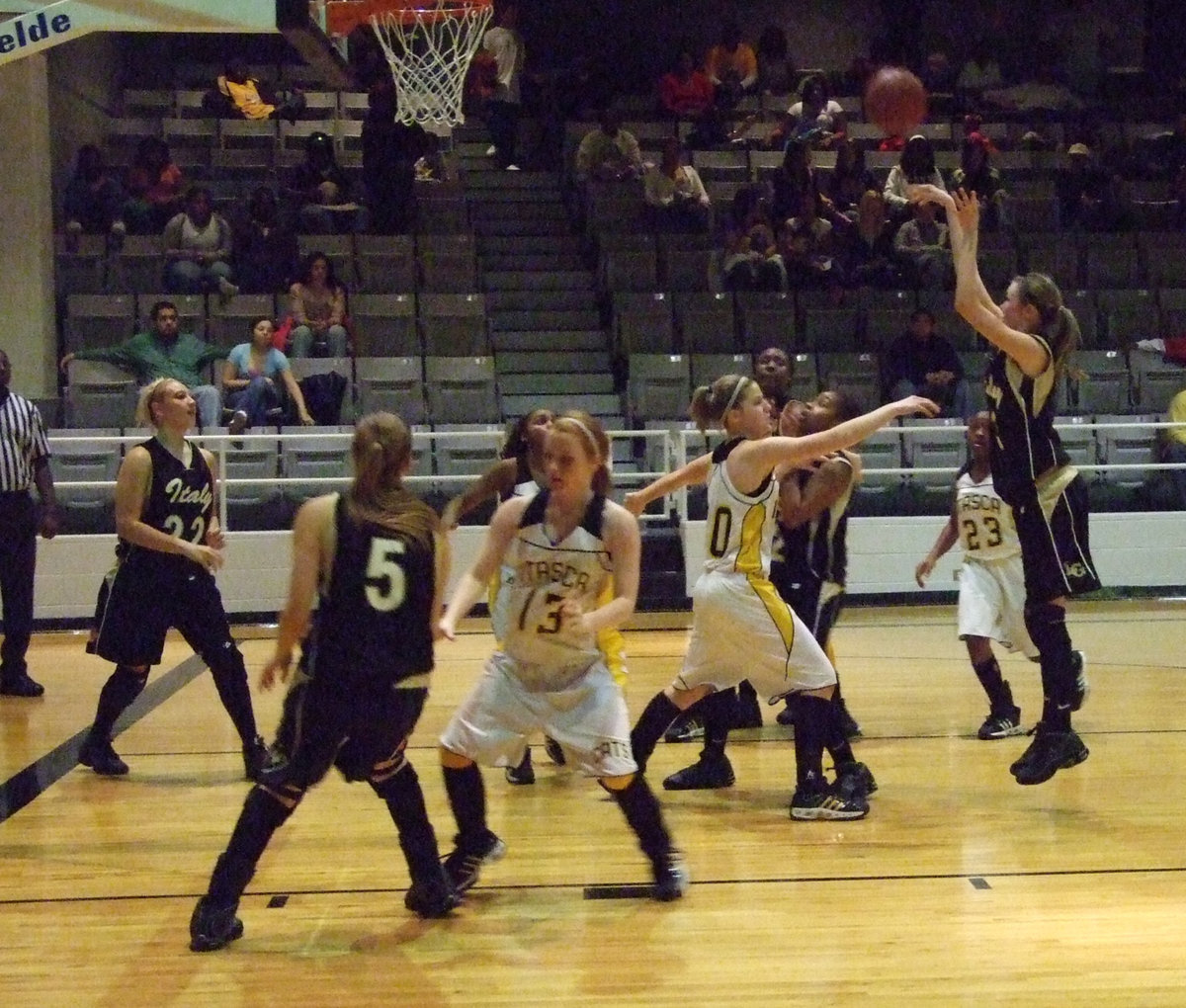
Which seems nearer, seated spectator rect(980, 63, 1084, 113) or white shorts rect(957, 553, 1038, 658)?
white shorts rect(957, 553, 1038, 658)

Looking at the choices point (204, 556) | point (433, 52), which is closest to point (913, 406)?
point (204, 556)

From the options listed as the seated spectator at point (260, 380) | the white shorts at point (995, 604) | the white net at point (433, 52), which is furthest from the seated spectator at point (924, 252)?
the white shorts at point (995, 604)

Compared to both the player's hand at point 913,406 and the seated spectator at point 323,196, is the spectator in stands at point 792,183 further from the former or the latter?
the player's hand at point 913,406

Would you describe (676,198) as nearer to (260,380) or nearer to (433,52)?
(433,52)

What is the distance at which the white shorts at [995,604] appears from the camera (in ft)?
22.5

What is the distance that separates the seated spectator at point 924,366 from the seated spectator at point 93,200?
721 cm

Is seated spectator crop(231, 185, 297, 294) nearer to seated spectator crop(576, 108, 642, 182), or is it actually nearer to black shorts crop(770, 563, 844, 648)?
seated spectator crop(576, 108, 642, 182)

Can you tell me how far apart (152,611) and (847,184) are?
1069 cm

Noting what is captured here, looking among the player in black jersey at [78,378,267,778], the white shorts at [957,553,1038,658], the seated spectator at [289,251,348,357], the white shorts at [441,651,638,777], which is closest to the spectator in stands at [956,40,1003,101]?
the seated spectator at [289,251,348,357]

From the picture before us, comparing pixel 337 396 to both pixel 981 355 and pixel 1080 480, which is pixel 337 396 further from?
pixel 1080 480

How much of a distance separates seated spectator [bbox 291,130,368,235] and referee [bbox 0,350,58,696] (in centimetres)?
647

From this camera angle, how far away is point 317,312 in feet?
43.1

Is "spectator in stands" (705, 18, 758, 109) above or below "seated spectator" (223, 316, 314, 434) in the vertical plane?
above

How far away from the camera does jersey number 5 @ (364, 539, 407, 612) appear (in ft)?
13.1
